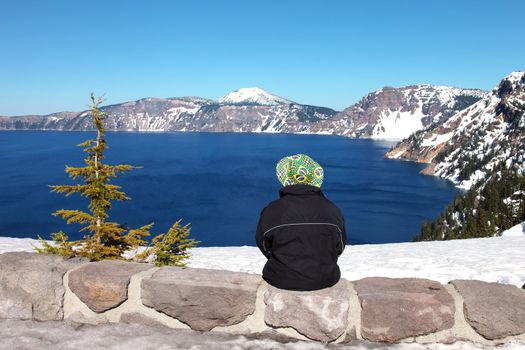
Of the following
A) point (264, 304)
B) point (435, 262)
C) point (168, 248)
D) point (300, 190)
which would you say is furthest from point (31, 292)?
point (435, 262)

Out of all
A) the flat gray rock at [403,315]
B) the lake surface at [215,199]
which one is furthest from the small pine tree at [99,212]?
the lake surface at [215,199]

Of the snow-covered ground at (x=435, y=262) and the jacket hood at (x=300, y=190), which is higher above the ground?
the jacket hood at (x=300, y=190)

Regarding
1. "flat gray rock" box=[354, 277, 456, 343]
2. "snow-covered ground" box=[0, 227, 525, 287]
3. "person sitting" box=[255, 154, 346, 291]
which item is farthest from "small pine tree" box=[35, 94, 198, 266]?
"flat gray rock" box=[354, 277, 456, 343]

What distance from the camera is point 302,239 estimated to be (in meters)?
4.45

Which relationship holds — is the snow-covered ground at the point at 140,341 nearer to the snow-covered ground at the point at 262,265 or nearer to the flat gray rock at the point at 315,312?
the snow-covered ground at the point at 262,265

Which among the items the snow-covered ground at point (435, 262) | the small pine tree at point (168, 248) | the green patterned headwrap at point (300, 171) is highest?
the green patterned headwrap at point (300, 171)

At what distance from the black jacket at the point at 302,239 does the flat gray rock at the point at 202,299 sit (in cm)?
38

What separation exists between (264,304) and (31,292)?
2.71 metres

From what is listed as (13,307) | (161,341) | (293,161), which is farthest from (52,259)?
(293,161)

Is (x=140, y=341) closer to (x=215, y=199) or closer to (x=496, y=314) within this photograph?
(x=496, y=314)

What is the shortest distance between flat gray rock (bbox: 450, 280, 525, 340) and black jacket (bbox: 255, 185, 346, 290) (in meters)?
1.43

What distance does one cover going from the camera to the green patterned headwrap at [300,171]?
187 inches

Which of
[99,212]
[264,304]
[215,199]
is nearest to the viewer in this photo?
[264,304]

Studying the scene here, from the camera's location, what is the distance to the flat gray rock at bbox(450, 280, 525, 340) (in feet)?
13.8
